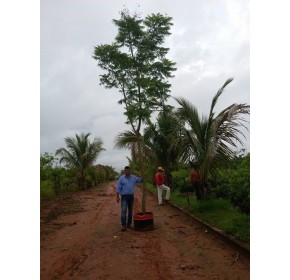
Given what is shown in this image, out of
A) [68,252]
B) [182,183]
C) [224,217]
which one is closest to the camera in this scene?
[68,252]

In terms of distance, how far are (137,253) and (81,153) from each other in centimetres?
1966

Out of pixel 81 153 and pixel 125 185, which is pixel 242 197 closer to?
pixel 125 185

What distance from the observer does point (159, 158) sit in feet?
54.7

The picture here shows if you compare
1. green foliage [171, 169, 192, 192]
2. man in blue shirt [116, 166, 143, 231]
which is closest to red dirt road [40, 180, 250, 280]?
man in blue shirt [116, 166, 143, 231]

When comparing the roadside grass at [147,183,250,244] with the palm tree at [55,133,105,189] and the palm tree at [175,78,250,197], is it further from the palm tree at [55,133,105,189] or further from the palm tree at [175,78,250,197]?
the palm tree at [55,133,105,189]

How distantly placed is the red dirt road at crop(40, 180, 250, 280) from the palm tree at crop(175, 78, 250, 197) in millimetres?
1816

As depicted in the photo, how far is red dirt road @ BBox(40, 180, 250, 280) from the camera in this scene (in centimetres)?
535

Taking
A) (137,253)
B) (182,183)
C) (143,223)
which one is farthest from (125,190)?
(182,183)

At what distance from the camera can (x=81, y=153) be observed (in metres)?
25.6

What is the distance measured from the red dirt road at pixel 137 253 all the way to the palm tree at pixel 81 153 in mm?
15291

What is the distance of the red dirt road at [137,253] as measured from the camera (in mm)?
5348

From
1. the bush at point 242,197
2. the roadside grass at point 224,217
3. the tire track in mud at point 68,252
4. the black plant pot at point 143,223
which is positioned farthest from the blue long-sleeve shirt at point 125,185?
the bush at point 242,197

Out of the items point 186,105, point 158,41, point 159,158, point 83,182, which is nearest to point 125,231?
point 186,105

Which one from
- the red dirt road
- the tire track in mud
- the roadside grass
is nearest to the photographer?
the red dirt road
